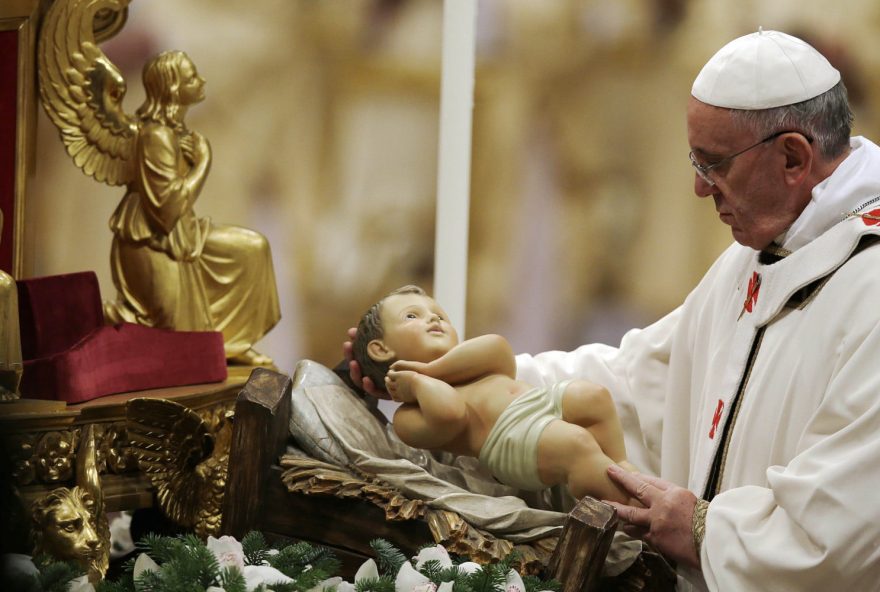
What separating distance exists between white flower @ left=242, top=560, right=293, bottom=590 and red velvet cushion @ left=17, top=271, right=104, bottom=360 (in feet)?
4.57

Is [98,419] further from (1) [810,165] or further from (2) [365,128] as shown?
(2) [365,128]

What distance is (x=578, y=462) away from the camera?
245 cm

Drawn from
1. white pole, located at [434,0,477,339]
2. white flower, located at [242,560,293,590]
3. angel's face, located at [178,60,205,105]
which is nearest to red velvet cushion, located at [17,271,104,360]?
angel's face, located at [178,60,205,105]

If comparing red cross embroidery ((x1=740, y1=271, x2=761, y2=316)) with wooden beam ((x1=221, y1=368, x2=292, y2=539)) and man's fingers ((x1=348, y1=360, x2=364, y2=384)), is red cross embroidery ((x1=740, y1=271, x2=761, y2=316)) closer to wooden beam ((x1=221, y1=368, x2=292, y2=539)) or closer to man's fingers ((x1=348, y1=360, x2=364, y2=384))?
man's fingers ((x1=348, y1=360, x2=364, y2=384))

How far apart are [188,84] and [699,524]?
223cm

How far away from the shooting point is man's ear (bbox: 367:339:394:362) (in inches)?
104

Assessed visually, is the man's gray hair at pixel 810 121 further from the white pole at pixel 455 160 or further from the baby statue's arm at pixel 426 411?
the white pole at pixel 455 160

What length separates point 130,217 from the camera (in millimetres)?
3664

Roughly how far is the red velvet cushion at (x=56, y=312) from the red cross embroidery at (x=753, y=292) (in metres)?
1.84

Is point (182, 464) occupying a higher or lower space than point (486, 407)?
lower

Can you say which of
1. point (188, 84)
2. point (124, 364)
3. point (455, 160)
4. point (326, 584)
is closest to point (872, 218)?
point (326, 584)

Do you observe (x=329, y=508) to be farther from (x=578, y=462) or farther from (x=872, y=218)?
(x=872, y=218)

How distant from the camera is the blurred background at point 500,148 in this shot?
Answer: 17.0ft

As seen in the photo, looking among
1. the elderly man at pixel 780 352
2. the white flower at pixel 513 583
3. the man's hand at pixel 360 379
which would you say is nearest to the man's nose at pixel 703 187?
the elderly man at pixel 780 352
